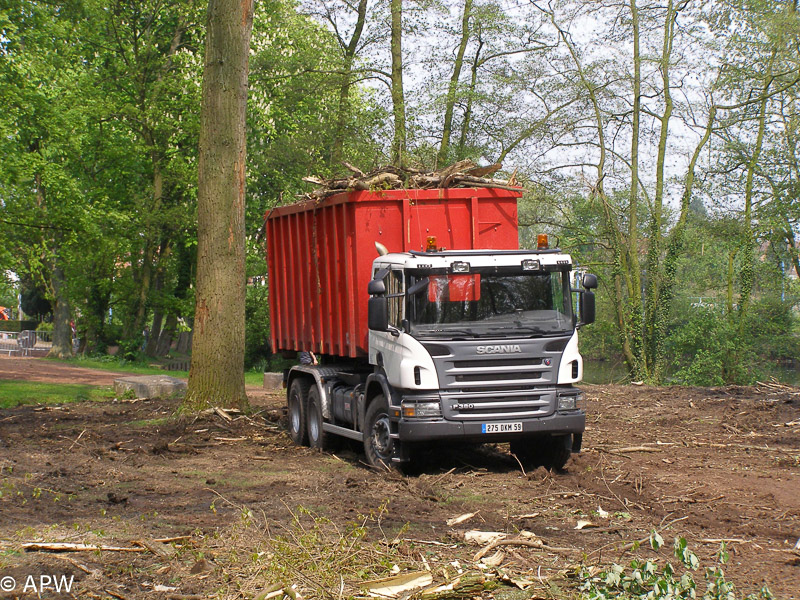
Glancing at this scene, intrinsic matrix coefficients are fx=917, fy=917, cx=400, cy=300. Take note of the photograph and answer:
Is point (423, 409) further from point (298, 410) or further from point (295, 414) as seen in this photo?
point (295, 414)

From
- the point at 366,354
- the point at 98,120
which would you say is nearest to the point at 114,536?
the point at 366,354

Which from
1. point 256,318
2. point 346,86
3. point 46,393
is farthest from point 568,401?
point 256,318

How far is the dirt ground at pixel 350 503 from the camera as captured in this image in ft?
19.6

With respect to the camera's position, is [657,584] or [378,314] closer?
[657,584]

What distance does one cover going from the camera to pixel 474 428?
9.69 meters

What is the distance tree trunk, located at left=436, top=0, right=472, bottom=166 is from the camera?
90.3ft

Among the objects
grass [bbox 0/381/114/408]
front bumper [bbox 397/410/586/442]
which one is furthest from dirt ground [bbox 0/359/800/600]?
grass [bbox 0/381/114/408]

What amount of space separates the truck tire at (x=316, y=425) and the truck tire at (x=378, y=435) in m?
1.87

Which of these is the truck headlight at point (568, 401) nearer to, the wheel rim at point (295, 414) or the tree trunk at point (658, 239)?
the wheel rim at point (295, 414)

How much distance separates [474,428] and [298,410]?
4.41m

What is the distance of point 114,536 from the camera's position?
6875 millimetres

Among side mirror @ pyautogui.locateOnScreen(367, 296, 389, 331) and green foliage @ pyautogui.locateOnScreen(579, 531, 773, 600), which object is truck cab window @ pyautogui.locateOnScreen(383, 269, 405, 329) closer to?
side mirror @ pyautogui.locateOnScreen(367, 296, 389, 331)

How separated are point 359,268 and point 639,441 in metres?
4.76

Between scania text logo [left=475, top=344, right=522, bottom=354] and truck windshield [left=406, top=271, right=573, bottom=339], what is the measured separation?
146 millimetres
